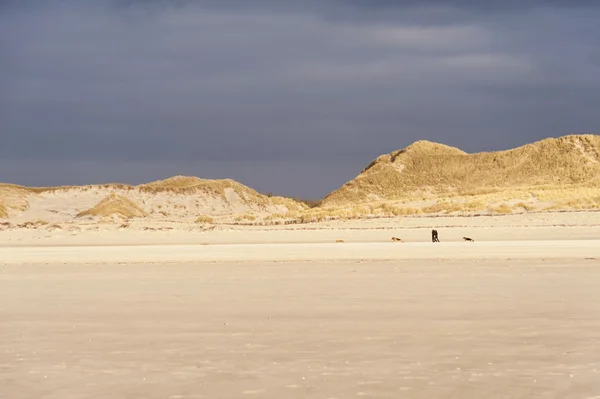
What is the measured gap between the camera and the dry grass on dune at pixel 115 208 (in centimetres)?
5134

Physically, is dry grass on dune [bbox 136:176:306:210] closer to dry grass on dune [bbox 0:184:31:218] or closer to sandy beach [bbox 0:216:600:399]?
dry grass on dune [bbox 0:184:31:218]

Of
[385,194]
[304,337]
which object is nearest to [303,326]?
[304,337]

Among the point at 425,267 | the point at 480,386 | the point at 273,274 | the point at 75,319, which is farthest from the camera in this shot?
the point at 425,267

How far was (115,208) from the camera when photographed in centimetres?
5284

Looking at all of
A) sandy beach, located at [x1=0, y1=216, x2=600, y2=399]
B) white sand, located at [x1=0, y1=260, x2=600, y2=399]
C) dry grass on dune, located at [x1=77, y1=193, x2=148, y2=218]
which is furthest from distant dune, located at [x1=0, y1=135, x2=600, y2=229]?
white sand, located at [x1=0, y1=260, x2=600, y2=399]

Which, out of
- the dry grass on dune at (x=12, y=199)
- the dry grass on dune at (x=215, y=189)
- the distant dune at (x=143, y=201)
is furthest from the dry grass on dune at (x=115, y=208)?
the dry grass on dune at (x=215, y=189)

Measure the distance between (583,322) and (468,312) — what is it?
1643 millimetres

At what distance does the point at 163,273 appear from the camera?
18797 mm

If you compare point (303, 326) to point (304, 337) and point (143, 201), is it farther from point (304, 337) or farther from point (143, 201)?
point (143, 201)

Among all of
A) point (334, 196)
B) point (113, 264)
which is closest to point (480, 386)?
point (113, 264)

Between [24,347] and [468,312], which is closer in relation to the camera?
[24,347]

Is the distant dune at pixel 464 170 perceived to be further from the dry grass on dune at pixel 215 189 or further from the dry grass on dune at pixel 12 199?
the dry grass on dune at pixel 12 199

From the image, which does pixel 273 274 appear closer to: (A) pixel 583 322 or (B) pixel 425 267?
(B) pixel 425 267

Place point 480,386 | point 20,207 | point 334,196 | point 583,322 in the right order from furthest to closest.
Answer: point 334,196 < point 20,207 < point 583,322 < point 480,386
